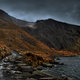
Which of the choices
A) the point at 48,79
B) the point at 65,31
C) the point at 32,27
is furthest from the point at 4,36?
the point at 65,31

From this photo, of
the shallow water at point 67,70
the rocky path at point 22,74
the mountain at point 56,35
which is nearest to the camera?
the rocky path at point 22,74

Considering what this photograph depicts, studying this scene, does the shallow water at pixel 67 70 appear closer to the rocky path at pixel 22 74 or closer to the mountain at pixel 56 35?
the rocky path at pixel 22 74

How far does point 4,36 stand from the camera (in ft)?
342

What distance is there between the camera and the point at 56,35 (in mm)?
176750

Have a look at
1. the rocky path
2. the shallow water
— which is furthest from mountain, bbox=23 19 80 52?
the rocky path

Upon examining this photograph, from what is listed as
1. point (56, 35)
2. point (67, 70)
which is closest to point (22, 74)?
point (67, 70)

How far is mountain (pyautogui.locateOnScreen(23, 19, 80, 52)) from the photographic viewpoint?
16312 cm

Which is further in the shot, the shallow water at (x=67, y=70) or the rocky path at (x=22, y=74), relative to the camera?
the shallow water at (x=67, y=70)

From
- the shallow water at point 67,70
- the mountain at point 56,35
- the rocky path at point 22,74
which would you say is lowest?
the shallow water at point 67,70

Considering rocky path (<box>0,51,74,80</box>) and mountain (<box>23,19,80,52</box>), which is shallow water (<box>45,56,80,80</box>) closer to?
rocky path (<box>0,51,74,80</box>)

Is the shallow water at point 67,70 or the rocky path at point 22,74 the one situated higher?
the rocky path at point 22,74

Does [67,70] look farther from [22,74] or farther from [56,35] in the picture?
[56,35]

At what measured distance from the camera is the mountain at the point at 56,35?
535ft

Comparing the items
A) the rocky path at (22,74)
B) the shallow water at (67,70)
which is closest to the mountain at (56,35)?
the shallow water at (67,70)
